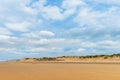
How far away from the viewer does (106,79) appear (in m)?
11.9

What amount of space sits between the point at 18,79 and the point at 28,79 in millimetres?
461

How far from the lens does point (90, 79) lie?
11.8 meters

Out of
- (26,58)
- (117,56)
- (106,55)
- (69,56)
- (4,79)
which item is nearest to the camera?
(4,79)

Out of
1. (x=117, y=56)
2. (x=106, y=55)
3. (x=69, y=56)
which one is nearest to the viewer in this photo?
(x=117, y=56)

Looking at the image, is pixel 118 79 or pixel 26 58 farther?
pixel 26 58

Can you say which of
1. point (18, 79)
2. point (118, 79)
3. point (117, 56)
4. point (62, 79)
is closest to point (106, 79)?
point (118, 79)

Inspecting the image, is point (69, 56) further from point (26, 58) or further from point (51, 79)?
point (51, 79)

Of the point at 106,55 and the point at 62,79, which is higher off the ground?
the point at 106,55

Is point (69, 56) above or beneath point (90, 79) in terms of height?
above

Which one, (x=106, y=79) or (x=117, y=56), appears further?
(x=117, y=56)

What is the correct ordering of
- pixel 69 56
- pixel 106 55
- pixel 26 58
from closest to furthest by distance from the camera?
pixel 106 55 < pixel 69 56 < pixel 26 58

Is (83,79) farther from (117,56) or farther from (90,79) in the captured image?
(117,56)

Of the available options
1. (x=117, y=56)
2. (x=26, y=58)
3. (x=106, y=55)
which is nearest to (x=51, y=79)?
(x=117, y=56)

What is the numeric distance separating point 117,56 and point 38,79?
3934 cm
